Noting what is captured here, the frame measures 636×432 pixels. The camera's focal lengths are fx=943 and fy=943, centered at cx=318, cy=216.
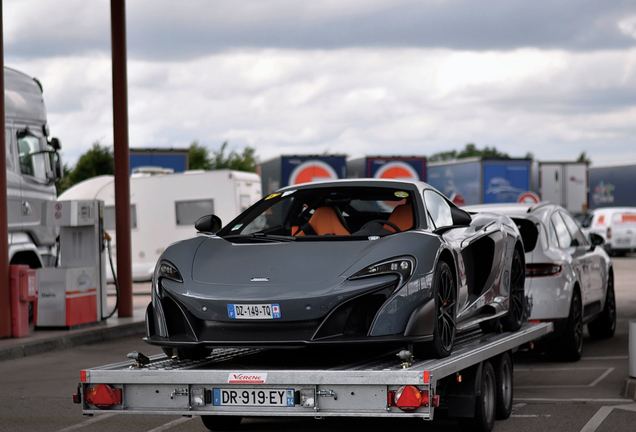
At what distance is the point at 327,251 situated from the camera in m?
6.07

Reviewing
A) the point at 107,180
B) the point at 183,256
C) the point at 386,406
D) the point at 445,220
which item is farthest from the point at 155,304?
the point at 107,180


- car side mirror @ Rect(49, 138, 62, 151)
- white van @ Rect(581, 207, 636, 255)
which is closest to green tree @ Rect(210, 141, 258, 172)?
white van @ Rect(581, 207, 636, 255)

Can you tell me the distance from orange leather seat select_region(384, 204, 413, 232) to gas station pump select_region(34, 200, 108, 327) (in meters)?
7.74

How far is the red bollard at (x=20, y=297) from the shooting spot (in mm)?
12742

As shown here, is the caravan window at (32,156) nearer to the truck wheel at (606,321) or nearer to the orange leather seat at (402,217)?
the truck wheel at (606,321)

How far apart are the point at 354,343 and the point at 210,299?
934 millimetres

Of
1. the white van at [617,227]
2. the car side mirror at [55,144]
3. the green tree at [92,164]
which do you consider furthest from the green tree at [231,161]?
the car side mirror at [55,144]

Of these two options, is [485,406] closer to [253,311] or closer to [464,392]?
[464,392]

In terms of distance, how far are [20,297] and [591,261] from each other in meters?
7.51

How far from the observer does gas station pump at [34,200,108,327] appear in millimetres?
13531

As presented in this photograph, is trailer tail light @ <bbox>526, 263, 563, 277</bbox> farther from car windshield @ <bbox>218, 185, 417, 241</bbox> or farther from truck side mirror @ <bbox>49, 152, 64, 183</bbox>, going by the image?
truck side mirror @ <bbox>49, 152, 64, 183</bbox>

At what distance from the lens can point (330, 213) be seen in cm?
722

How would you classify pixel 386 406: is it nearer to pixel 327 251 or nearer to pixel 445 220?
pixel 327 251

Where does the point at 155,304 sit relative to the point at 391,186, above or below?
below
